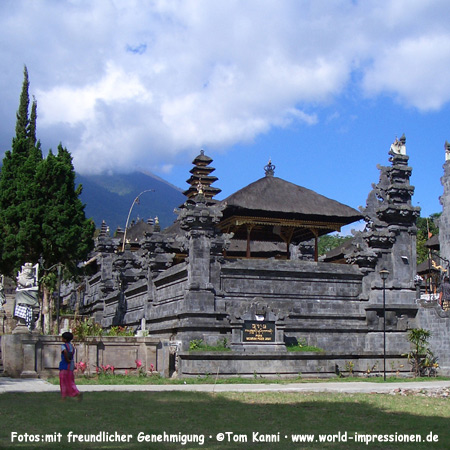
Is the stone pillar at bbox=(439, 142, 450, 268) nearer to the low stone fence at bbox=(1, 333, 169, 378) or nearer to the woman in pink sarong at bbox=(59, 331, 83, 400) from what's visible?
the low stone fence at bbox=(1, 333, 169, 378)

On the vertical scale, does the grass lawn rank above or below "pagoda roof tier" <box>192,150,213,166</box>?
below

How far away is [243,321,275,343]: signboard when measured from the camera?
22609 millimetres

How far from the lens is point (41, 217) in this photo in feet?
114

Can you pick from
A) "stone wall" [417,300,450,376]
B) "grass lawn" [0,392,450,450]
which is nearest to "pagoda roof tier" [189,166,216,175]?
"stone wall" [417,300,450,376]

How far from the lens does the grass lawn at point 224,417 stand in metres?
9.91

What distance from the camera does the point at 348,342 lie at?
24422mm

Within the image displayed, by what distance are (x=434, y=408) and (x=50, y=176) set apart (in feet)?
86.8

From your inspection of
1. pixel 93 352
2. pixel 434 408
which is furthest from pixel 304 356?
pixel 434 408

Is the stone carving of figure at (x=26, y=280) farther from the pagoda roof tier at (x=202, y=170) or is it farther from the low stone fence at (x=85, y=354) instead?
the pagoda roof tier at (x=202, y=170)

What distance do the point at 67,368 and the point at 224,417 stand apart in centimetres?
374

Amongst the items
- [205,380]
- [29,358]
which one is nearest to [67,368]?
[29,358]

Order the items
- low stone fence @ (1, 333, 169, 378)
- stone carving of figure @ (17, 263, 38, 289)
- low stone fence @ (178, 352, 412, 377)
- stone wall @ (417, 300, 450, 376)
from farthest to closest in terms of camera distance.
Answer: stone wall @ (417, 300, 450, 376) < stone carving of figure @ (17, 263, 38, 289) < low stone fence @ (178, 352, 412, 377) < low stone fence @ (1, 333, 169, 378)

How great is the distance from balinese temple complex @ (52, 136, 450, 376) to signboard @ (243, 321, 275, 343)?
35mm

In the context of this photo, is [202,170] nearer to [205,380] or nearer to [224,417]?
[205,380]
